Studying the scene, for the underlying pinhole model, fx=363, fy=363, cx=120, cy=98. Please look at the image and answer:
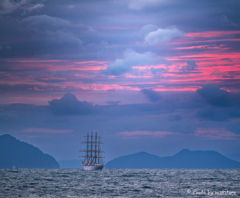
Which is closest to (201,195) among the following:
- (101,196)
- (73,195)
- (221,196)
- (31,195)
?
(221,196)

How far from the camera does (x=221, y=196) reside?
71125mm

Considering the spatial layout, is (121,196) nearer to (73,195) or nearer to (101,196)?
(101,196)

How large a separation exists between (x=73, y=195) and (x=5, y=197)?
13.2 meters

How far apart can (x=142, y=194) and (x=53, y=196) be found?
18321 millimetres

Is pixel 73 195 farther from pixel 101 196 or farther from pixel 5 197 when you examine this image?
pixel 5 197

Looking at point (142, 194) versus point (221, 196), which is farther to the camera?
point (142, 194)

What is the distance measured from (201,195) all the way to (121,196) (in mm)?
16158

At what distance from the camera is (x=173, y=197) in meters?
70.4

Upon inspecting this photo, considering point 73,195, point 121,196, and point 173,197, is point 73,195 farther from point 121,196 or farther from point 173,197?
point 173,197

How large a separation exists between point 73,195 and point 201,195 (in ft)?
84.9

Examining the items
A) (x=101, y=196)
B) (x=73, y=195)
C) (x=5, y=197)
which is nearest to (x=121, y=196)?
(x=101, y=196)

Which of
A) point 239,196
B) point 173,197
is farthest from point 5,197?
point 239,196

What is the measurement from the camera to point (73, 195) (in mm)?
73812

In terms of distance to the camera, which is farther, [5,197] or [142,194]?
A: [142,194]
